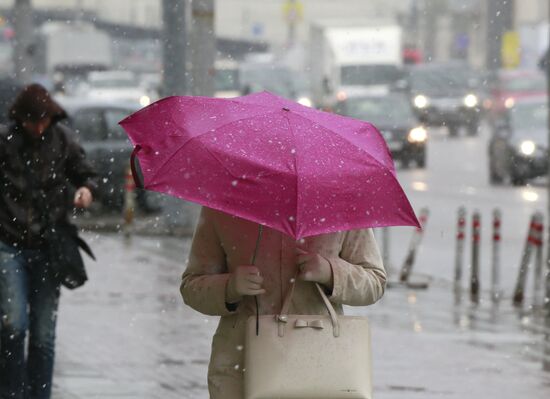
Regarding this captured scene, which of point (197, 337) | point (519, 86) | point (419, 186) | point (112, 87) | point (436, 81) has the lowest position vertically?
point (436, 81)

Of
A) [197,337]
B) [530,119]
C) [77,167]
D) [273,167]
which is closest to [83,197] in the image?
[77,167]

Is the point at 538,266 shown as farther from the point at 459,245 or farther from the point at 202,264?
the point at 202,264

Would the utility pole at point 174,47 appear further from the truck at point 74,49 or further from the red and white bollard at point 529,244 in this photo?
the truck at point 74,49

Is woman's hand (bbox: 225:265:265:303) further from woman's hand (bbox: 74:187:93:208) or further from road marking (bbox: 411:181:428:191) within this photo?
road marking (bbox: 411:181:428:191)

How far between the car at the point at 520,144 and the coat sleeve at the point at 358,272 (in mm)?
25442

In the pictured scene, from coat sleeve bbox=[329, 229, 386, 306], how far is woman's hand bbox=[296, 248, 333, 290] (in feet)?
0.08

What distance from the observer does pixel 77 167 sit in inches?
326

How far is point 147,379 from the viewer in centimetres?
1005

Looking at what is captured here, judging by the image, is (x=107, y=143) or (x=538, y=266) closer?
(x=538, y=266)

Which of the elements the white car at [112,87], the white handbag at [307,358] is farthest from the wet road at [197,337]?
the white car at [112,87]

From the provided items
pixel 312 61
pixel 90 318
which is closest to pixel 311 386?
pixel 90 318

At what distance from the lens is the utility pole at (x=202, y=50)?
19484 millimetres

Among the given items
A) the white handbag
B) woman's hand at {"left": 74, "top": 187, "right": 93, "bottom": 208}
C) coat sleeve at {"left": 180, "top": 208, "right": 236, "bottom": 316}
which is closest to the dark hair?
woman's hand at {"left": 74, "top": 187, "right": 93, "bottom": 208}

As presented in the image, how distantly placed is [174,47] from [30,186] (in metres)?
12.6
